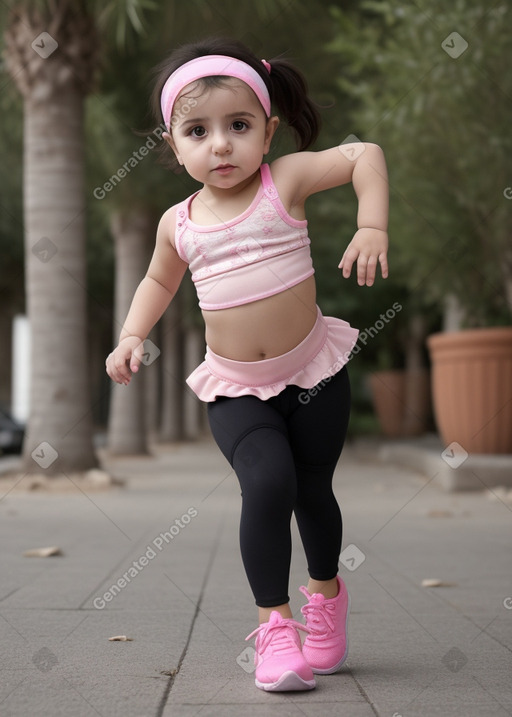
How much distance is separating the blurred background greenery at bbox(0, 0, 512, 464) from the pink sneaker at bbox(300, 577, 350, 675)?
4148 millimetres

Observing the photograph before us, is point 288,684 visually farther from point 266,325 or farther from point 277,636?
point 266,325

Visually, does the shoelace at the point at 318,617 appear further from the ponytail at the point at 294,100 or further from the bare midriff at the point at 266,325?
the ponytail at the point at 294,100

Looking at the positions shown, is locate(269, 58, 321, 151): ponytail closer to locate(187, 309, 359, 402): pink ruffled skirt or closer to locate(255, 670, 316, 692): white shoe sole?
locate(187, 309, 359, 402): pink ruffled skirt

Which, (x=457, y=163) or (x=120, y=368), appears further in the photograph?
(x=457, y=163)

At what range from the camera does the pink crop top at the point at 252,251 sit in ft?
9.99

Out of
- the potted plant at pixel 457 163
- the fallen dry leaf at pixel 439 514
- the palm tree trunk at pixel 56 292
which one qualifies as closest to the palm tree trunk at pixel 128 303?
the potted plant at pixel 457 163

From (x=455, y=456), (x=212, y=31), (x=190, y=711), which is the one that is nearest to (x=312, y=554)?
(x=190, y=711)

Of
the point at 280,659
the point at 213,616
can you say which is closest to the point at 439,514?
the point at 213,616

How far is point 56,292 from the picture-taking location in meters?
9.49

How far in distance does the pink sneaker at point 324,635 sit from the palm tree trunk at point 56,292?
21.8 feet

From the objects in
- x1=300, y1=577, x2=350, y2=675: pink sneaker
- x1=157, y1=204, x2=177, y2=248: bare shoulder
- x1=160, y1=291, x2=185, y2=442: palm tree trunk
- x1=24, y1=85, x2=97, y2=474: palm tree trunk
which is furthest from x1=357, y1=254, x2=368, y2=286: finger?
x1=160, y1=291, x2=185, y2=442: palm tree trunk

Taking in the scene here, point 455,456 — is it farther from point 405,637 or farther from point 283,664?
point 283,664

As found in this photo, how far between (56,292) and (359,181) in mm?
6800

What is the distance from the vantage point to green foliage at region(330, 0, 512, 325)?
30.7 feet
